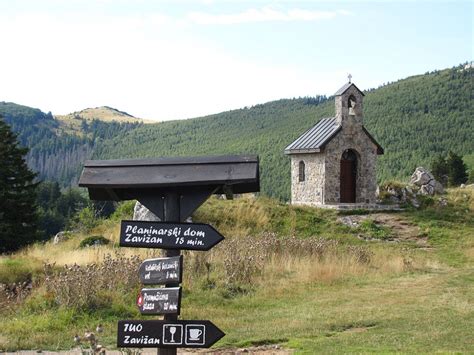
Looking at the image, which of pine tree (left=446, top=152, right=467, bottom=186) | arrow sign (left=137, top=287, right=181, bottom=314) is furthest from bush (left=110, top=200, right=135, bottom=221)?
pine tree (left=446, top=152, right=467, bottom=186)

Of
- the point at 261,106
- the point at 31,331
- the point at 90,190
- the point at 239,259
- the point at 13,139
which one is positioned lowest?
the point at 31,331

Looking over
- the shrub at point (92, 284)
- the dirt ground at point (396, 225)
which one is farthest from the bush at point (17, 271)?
the dirt ground at point (396, 225)

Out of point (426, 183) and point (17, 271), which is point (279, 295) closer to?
point (17, 271)

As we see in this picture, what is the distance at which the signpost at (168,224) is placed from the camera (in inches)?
278

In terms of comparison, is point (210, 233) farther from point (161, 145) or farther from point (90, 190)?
point (161, 145)

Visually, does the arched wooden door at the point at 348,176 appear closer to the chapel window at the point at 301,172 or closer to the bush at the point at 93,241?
the chapel window at the point at 301,172

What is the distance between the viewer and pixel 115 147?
517 feet

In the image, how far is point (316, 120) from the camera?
10494 centimetres

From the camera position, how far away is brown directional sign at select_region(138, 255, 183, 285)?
713cm

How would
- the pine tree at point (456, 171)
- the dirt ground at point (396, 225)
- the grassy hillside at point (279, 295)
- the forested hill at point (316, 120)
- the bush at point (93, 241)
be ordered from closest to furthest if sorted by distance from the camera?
the grassy hillside at point (279, 295) → the bush at point (93, 241) → the dirt ground at point (396, 225) → the pine tree at point (456, 171) → the forested hill at point (316, 120)

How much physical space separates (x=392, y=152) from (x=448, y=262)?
62029 millimetres

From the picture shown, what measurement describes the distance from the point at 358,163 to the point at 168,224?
22.9 m

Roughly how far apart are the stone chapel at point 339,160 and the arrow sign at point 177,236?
838 inches

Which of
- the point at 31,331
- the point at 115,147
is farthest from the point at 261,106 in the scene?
the point at 31,331
